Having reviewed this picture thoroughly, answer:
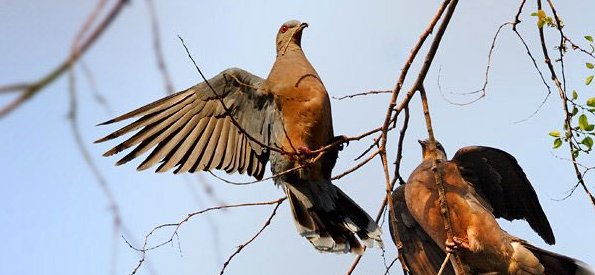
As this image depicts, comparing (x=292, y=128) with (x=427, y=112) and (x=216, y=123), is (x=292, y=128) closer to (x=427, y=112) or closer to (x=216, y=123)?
(x=216, y=123)

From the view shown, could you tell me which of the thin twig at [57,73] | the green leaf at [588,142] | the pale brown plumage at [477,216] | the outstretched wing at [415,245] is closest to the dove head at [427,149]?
the pale brown plumage at [477,216]

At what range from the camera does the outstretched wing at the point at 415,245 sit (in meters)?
5.46

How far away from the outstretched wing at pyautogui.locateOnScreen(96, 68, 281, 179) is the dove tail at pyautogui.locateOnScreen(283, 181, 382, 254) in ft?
1.24

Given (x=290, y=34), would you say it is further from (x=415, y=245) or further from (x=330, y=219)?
(x=415, y=245)

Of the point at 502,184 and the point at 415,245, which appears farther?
A: the point at 415,245

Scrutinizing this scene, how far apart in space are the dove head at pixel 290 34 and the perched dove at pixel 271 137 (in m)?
0.16

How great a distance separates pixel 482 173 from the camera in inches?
213

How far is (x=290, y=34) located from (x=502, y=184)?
1.95 metres

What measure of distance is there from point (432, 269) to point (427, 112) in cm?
261

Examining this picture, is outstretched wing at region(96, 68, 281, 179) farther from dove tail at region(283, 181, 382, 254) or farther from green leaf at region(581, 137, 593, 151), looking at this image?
green leaf at region(581, 137, 593, 151)

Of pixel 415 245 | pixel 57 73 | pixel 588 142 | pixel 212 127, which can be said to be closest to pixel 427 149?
pixel 415 245

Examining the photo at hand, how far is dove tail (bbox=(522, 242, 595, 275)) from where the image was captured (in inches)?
187

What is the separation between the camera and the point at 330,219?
410 cm

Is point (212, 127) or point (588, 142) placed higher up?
point (212, 127)
